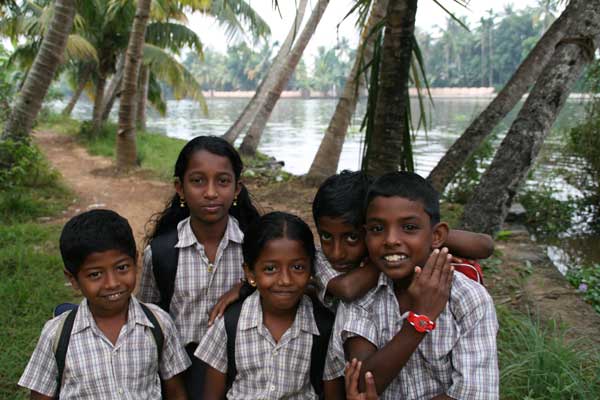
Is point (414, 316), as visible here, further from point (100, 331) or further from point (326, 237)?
point (100, 331)

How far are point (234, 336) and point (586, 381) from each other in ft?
5.82

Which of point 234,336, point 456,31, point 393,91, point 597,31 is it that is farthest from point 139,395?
point 456,31

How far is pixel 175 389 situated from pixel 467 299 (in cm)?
106

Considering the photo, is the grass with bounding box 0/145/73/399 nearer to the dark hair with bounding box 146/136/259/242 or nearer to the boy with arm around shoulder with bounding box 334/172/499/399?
the dark hair with bounding box 146/136/259/242

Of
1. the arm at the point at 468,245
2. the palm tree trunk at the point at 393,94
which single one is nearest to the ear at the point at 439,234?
the arm at the point at 468,245

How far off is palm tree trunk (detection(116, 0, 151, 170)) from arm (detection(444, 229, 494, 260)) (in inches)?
303

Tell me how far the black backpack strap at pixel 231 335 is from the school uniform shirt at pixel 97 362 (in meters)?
0.25

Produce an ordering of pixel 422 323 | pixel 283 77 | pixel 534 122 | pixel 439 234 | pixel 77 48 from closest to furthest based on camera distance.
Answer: pixel 422 323
pixel 439 234
pixel 534 122
pixel 283 77
pixel 77 48

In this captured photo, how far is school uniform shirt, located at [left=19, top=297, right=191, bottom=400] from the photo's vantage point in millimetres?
1704

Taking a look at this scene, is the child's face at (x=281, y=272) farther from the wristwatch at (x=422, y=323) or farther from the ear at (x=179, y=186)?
the ear at (x=179, y=186)

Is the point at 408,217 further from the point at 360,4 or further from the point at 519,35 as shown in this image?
the point at 519,35

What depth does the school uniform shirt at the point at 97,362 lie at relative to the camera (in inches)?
67.1

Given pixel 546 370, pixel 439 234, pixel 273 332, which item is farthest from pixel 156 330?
pixel 546 370

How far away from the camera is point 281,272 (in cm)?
172
